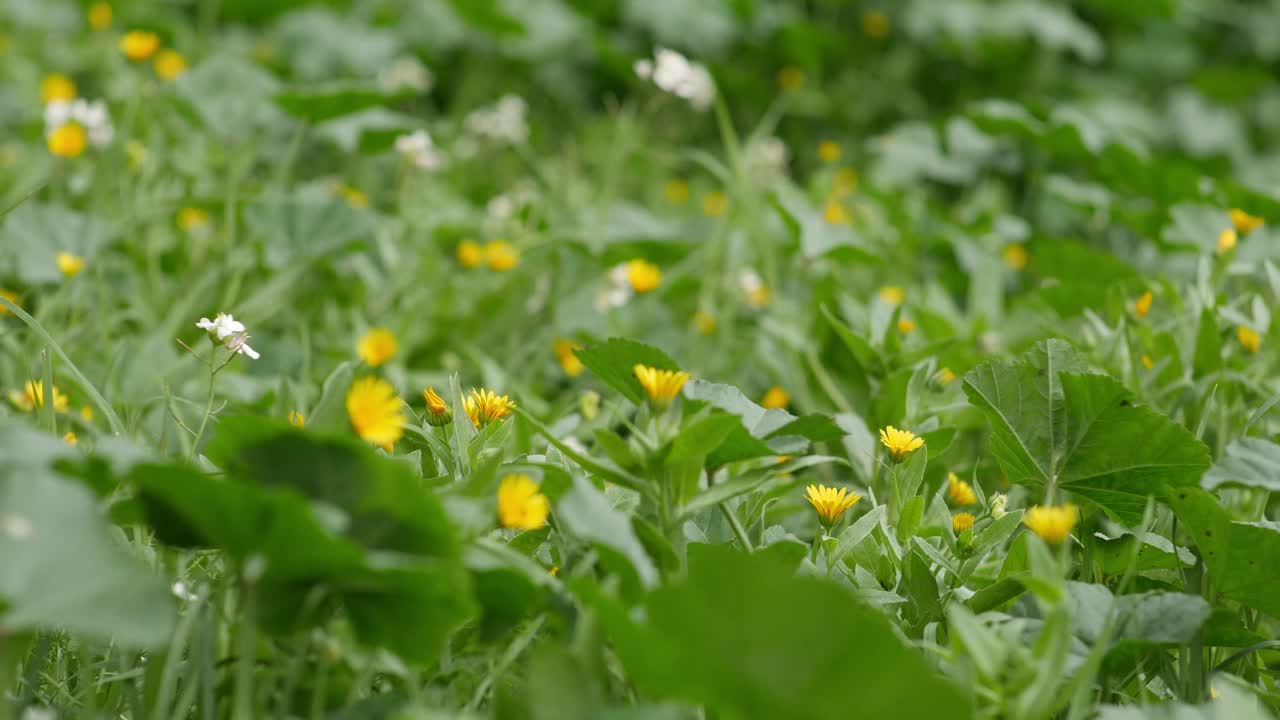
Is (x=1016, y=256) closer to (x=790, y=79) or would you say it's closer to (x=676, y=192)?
(x=676, y=192)

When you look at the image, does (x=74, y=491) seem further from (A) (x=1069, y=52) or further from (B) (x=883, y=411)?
(A) (x=1069, y=52)

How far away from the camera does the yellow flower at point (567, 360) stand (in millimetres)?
1522

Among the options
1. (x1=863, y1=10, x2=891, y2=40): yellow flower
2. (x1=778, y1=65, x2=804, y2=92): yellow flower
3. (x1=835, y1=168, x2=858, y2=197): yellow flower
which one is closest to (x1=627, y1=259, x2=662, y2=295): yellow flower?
(x1=835, y1=168, x2=858, y2=197): yellow flower

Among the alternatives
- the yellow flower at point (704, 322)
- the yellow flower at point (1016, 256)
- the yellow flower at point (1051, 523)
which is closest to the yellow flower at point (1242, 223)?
the yellow flower at point (1016, 256)

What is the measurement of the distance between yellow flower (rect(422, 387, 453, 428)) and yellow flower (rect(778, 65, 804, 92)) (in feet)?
7.81

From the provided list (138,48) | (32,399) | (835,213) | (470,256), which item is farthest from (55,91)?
(835,213)

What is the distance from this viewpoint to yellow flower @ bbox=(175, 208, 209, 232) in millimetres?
1760

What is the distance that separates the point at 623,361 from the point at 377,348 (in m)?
0.62

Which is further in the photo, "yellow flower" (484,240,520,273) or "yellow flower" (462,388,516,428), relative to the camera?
"yellow flower" (484,240,520,273)

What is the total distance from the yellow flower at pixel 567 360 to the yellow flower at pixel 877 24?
1.89 meters

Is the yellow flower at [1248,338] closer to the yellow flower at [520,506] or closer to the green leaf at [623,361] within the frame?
the green leaf at [623,361]

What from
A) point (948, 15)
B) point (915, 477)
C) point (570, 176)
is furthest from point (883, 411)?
point (948, 15)

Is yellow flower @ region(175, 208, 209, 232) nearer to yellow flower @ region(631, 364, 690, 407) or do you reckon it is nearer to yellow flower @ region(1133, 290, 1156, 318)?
yellow flower @ region(631, 364, 690, 407)

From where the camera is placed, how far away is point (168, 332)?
1.38m
